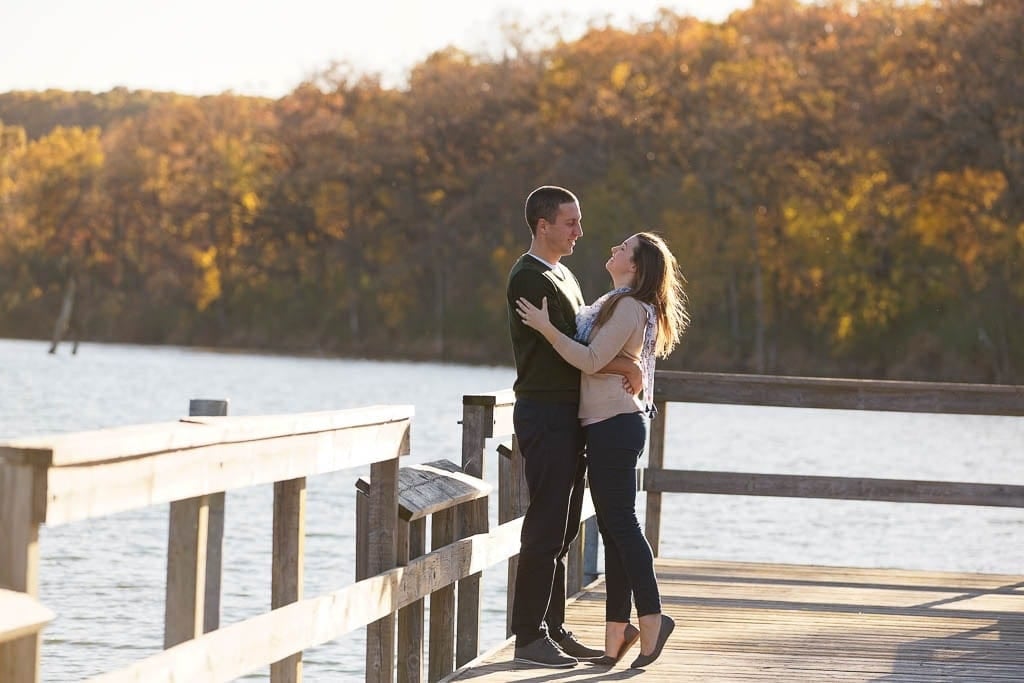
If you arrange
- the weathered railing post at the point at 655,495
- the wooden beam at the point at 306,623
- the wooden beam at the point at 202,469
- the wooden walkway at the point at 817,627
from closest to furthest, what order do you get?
the wooden beam at the point at 202,469, the wooden beam at the point at 306,623, the wooden walkway at the point at 817,627, the weathered railing post at the point at 655,495

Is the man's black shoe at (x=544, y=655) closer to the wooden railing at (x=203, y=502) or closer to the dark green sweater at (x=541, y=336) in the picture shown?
the dark green sweater at (x=541, y=336)

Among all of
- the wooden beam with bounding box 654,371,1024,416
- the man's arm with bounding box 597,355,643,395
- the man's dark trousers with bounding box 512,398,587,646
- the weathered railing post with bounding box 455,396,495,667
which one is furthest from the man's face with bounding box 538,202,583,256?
the wooden beam with bounding box 654,371,1024,416

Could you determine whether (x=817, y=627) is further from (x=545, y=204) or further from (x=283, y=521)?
(x=283, y=521)

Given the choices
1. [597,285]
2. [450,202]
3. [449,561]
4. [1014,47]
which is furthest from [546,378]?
[450,202]

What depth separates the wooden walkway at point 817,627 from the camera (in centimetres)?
649

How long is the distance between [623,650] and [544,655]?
29cm

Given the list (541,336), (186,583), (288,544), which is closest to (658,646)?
(541,336)

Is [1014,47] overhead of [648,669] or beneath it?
overhead

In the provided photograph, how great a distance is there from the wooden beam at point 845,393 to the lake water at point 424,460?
2970 mm

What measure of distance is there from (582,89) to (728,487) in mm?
56860

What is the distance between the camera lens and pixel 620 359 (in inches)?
239

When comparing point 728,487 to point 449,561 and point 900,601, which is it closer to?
point 900,601

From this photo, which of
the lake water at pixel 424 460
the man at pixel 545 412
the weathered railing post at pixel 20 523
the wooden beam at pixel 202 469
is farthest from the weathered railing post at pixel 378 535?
the lake water at pixel 424 460

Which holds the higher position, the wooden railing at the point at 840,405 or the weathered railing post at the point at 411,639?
the wooden railing at the point at 840,405
